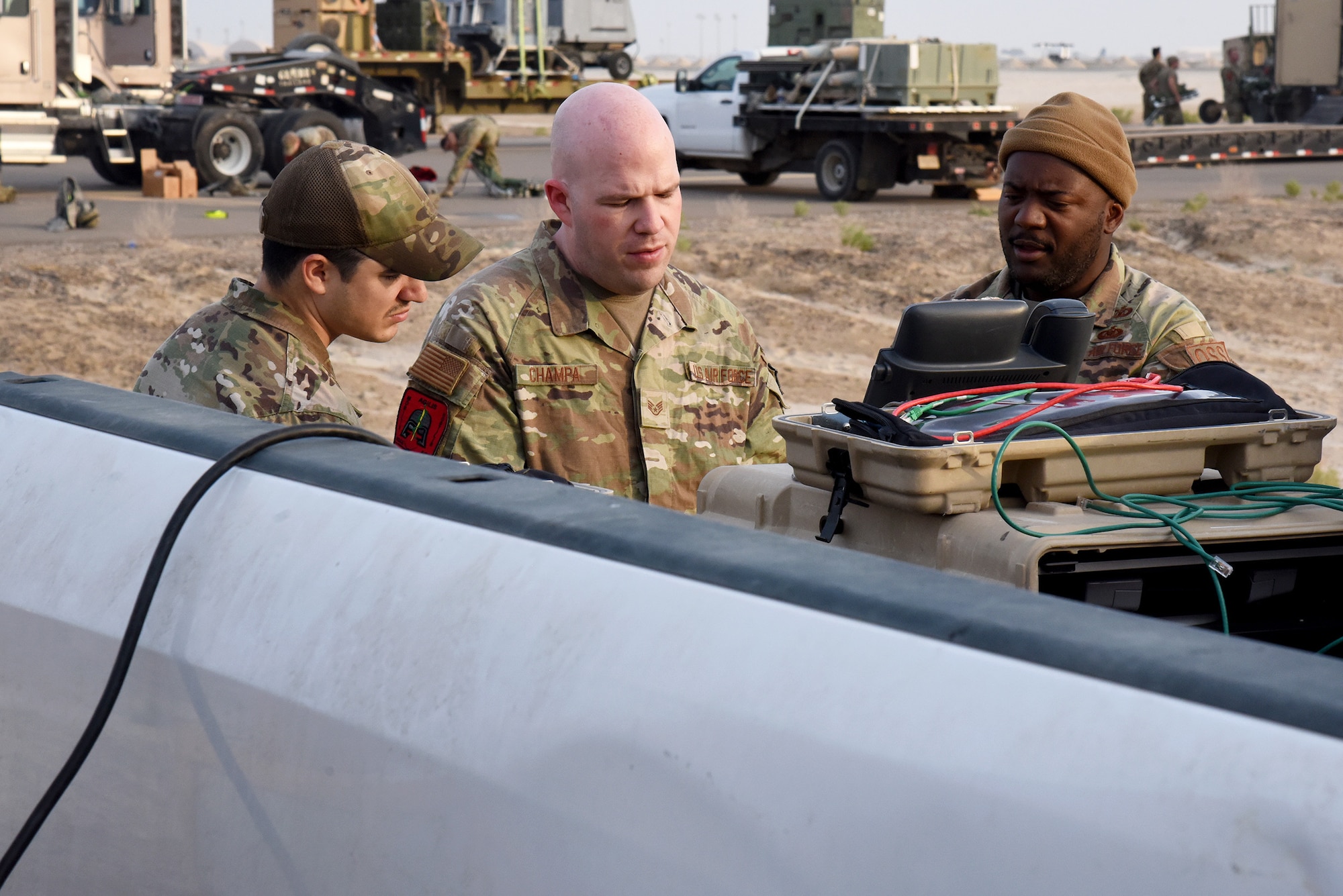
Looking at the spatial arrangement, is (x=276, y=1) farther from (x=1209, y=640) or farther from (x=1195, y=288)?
(x=1209, y=640)

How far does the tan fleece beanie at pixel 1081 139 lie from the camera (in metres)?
3.23

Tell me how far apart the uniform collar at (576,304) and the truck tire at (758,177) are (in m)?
17.1

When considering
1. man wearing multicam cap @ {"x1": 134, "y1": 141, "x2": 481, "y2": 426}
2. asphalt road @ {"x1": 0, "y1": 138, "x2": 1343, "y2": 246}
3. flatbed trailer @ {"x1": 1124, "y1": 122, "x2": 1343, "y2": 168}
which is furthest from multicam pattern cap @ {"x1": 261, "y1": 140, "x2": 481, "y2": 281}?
flatbed trailer @ {"x1": 1124, "y1": 122, "x2": 1343, "y2": 168}

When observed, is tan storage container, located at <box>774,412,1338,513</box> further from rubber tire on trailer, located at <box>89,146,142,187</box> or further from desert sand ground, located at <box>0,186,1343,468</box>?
rubber tire on trailer, located at <box>89,146,142,187</box>

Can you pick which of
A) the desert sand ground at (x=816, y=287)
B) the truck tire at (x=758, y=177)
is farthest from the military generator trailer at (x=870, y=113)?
the desert sand ground at (x=816, y=287)

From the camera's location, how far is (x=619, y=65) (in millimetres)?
33312

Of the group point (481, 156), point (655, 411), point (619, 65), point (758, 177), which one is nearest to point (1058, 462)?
point (655, 411)

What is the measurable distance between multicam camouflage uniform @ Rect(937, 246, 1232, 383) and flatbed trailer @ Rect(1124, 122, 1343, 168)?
60.3 feet

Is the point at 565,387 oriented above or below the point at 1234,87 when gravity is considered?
below

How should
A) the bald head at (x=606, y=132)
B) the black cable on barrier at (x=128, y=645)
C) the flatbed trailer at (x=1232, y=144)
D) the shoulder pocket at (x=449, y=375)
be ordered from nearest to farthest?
the black cable on barrier at (x=128, y=645), the bald head at (x=606, y=132), the shoulder pocket at (x=449, y=375), the flatbed trailer at (x=1232, y=144)

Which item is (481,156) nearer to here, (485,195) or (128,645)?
(485,195)

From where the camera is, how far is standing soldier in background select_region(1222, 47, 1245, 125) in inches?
1271

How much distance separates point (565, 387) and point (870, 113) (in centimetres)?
1495

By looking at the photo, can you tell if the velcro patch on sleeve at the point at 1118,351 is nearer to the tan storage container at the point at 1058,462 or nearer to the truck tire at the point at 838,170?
the tan storage container at the point at 1058,462
